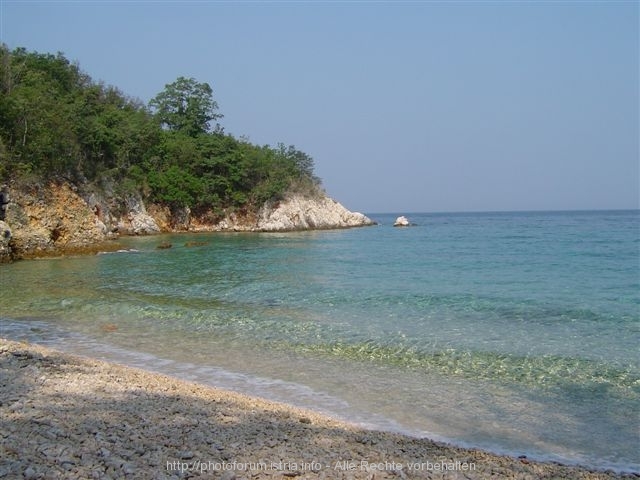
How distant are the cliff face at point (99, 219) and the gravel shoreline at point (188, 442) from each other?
21.1m

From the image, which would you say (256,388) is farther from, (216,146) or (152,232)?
(216,146)

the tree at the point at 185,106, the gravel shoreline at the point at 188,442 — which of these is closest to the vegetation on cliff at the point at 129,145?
the tree at the point at 185,106

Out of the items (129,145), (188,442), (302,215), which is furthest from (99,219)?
(188,442)

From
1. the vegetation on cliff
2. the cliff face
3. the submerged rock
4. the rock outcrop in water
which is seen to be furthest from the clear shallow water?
the rock outcrop in water

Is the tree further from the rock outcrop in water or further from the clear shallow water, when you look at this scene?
the clear shallow water

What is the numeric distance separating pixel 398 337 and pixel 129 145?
47.8 meters

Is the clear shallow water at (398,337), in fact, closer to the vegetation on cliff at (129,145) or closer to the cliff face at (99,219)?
the cliff face at (99,219)

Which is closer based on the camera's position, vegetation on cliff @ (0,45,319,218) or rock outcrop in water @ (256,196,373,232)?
vegetation on cliff @ (0,45,319,218)

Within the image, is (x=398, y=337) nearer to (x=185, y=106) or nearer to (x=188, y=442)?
(x=188, y=442)

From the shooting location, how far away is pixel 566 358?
31.7ft

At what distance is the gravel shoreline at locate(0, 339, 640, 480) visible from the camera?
14.5 feet

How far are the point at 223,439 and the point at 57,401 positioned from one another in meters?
2.10

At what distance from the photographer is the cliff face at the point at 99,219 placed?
88.4 ft

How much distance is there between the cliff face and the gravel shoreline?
21123mm
